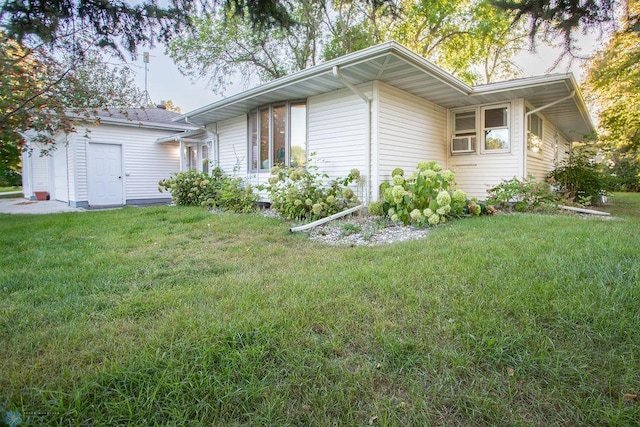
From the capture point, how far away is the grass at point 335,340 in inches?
50.6

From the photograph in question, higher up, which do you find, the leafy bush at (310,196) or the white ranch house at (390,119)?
the white ranch house at (390,119)

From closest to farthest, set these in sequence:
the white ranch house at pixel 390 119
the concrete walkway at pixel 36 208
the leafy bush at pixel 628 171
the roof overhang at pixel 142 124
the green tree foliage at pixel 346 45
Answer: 1. the white ranch house at pixel 390 119
2. the concrete walkway at pixel 36 208
3. the roof overhang at pixel 142 124
4. the green tree foliage at pixel 346 45
5. the leafy bush at pixel 628 171

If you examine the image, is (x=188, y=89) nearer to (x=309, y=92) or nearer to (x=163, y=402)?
(x=309, y=92)

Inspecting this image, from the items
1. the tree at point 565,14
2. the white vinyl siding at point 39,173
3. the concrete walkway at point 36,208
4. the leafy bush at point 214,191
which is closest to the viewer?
the tree at point 565,14

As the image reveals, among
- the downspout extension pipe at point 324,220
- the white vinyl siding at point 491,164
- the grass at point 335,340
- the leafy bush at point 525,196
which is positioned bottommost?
the grass at point 335,340

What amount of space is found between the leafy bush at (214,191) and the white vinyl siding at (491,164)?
5.26 metres

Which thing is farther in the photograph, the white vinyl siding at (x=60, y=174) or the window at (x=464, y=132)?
the white vinyl siding at (x=60, y=174)

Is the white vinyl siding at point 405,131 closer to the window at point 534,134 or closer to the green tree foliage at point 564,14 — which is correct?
the window at point 534,134

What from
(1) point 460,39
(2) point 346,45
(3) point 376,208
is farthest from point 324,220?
(1) point 460,39

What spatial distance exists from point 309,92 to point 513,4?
4825 millimetres

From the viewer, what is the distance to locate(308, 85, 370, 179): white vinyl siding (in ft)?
21.0

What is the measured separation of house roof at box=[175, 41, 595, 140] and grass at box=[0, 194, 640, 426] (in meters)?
3.46

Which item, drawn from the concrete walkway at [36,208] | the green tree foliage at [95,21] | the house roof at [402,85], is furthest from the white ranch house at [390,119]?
the concrete walkway at [36,208]

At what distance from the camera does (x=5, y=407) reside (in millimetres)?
1245
